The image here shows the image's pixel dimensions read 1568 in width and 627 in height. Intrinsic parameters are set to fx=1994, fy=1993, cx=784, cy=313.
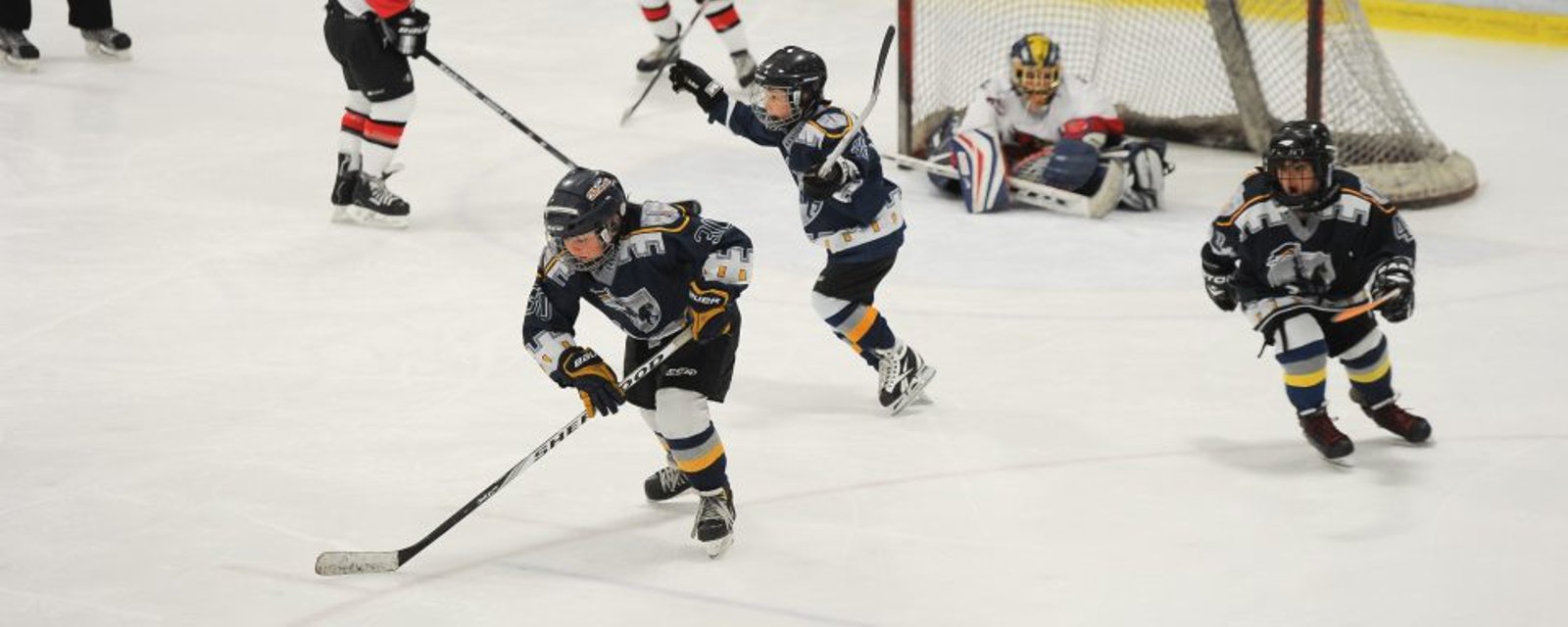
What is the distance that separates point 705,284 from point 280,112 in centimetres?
434

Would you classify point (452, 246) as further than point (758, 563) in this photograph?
Yes

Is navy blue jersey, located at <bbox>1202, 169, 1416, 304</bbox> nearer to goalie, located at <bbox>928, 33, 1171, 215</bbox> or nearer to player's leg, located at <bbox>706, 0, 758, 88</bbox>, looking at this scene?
goalie, located at <bbox>928, 33, 1171, 215</bbox>

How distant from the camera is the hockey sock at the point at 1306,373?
13.4 ft

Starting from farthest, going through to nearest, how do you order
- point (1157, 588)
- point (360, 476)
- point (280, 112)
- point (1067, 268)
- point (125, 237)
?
point (280, 112) < point (125, 237) < point (1067, 268) < point (360, 476) < point (1157, 588)

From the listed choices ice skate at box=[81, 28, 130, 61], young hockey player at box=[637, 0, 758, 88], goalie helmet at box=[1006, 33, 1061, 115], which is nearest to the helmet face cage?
goalie helmet at box=[1006, 33, 1061, 115]

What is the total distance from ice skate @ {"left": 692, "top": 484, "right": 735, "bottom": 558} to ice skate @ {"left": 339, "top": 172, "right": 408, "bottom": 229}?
2.61 meters

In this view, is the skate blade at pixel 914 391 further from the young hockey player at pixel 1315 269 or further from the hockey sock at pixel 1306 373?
the hockey sock at pixel 1306 373

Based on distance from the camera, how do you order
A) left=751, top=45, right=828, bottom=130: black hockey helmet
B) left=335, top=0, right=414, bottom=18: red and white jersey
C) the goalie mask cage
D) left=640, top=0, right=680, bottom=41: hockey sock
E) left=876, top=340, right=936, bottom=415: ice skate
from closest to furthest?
left=751, top=45, right=828, bottom=130: black hockey helmet, left=876, top=340, right=936, bottom=415: ice skate, left=335, top=0, right=414, bottom=18: red and white jersey, the goalie mask cage, left=640, top=0, right=680, bottom=41: hockey sock

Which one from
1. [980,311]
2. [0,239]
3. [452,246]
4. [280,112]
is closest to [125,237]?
[0,239]

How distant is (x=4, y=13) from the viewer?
8109mm

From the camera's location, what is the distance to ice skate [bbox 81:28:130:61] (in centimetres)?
828

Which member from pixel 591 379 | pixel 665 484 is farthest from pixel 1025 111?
pixel 591 379

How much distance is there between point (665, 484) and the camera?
4.10m

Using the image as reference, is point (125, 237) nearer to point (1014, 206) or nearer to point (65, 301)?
point (65, 301)
